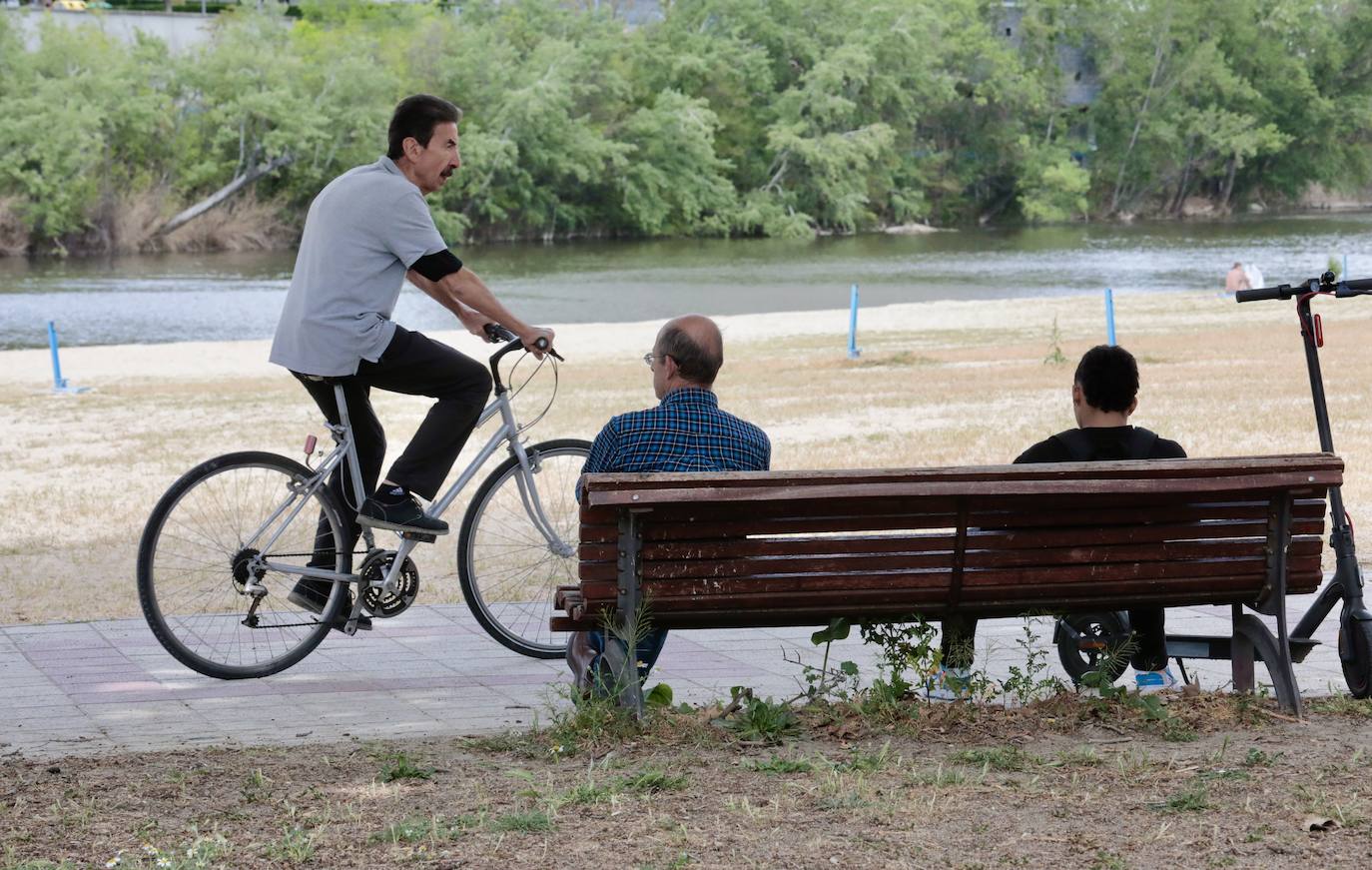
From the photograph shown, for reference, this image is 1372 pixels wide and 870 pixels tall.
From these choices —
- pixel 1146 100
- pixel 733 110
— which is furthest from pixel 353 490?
pixel 1146 100

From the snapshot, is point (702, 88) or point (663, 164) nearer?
point (663, 164)

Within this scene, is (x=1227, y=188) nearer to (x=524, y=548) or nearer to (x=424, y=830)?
(x=524, y=548)

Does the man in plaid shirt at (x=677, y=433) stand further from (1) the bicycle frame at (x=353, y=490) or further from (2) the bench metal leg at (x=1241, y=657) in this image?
(2) the bench metal leg at (x=1241, y=657)

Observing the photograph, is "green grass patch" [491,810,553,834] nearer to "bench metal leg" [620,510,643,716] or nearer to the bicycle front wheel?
"bench metal leg" [620,510,643,716]

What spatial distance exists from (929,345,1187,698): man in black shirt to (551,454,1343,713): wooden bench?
0.43 meters

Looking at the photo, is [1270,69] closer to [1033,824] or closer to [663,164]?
[663,164]

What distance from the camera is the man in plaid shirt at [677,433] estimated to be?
4828 mm

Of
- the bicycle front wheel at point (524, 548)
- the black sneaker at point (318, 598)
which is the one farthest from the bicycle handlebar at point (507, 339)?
the black sneaker at point (318, 598)

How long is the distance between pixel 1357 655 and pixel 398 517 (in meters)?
2.89

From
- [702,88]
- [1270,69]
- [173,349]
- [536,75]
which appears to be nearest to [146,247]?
[536,75]

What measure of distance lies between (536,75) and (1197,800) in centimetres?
7268

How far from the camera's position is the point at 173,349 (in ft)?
100

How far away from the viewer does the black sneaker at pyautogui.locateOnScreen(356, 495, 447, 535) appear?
217 inches

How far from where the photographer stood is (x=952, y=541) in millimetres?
4465
